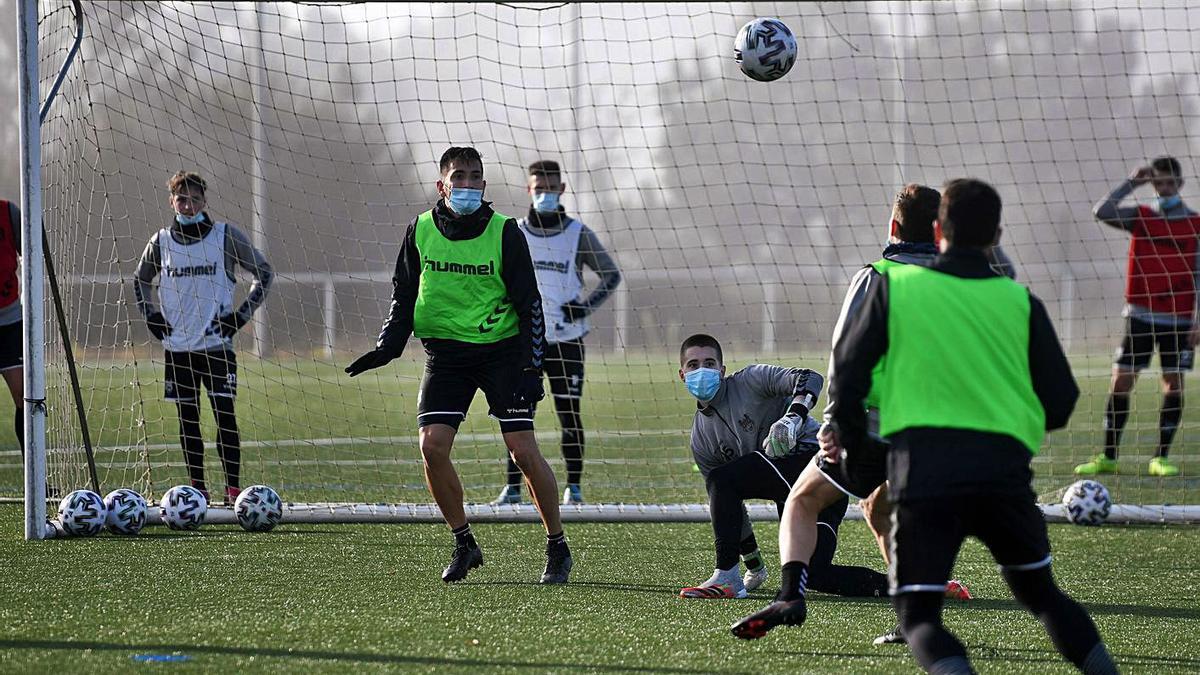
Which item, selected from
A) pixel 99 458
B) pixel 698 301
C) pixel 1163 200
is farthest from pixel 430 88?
pixel 698 301

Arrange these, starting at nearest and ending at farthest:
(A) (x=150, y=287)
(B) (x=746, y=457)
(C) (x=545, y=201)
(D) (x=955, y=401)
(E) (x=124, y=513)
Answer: (D) (x=955, y=401) < (B) (x=746, y=457) < (E) (x=124, y=513) < (A) (x=150, y=287) < (C) (x=545, y=201)

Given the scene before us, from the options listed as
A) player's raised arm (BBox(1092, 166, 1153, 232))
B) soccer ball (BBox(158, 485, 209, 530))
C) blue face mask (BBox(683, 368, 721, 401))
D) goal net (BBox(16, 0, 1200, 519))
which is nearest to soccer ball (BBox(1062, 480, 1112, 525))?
goal net (BBox(16, 0, 1200, 519))

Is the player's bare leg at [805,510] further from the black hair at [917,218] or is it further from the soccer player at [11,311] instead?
the soccer player at [11,311]

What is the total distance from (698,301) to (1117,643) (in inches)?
788

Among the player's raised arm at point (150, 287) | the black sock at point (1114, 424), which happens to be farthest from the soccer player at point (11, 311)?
the black sock at point (1114, 424)

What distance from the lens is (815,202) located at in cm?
2830

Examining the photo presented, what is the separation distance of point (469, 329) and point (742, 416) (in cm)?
117

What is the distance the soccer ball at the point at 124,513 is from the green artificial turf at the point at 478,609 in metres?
0.08

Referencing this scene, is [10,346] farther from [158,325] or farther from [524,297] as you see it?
[524,297]

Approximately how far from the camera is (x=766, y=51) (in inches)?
282

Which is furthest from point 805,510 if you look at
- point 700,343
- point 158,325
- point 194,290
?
point 158,325

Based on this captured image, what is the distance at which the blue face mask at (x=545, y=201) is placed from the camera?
8.84 m

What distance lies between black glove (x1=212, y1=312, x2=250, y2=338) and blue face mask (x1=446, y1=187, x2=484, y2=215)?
2699 mm

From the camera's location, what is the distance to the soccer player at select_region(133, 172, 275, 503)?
27.3 feet
